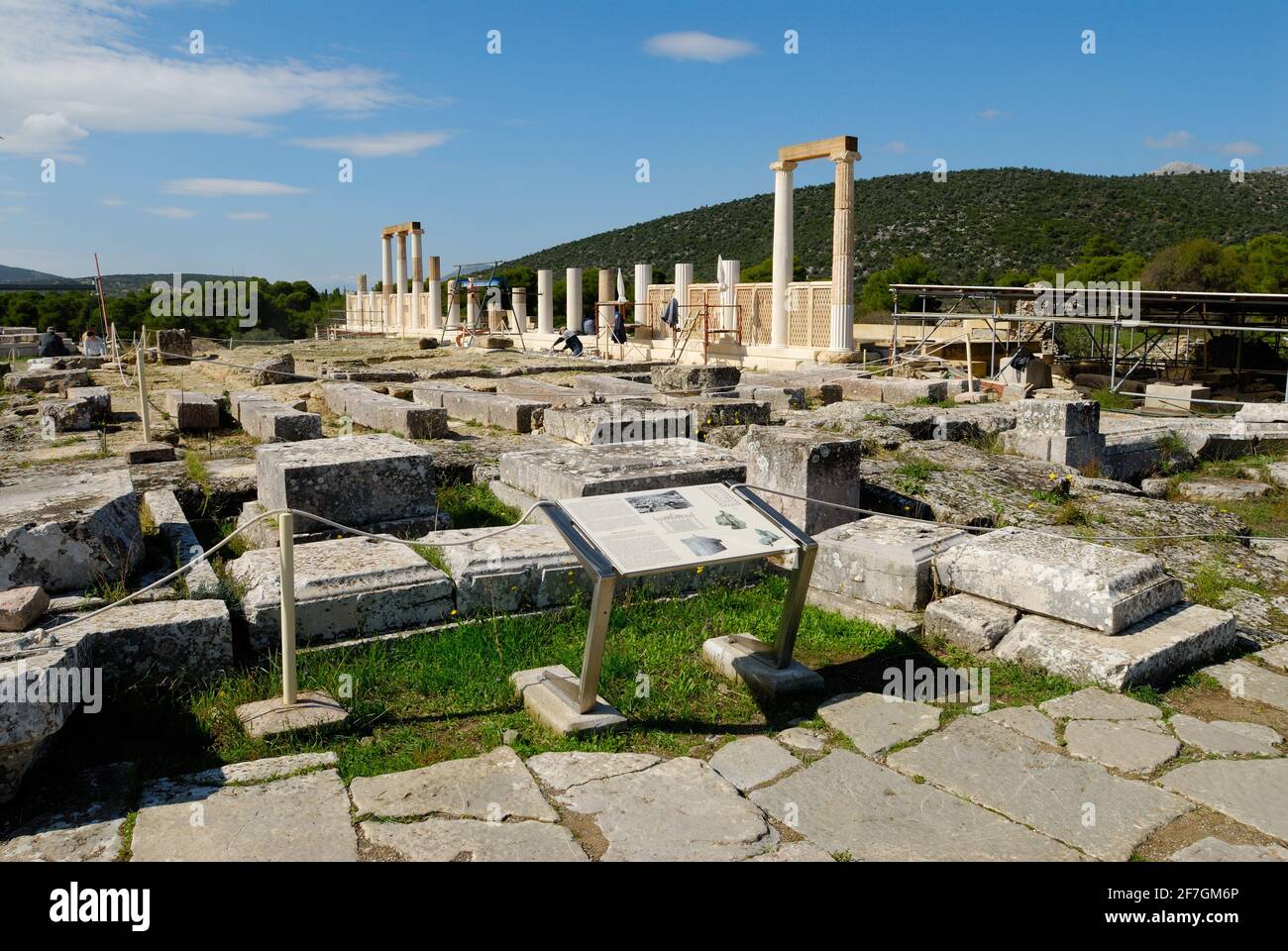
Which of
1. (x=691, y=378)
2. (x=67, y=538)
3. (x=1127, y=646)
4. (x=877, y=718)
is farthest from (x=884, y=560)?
(x=691, y=378)

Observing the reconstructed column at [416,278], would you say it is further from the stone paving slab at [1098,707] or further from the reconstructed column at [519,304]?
the stone paving slab at [1098,707]

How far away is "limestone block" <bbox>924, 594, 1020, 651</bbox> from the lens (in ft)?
16.1

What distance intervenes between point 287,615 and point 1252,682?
4.34 meters

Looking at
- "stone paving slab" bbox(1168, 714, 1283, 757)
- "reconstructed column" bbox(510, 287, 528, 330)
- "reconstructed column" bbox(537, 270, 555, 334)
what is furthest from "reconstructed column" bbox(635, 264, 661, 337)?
"stone paving slab" bbox(1168, 714, 1283, 757)

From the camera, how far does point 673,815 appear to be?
11.0 feet

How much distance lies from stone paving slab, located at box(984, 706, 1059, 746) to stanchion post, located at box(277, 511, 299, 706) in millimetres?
2939

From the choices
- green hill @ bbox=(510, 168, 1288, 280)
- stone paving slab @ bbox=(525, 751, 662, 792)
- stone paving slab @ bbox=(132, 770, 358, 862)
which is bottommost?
stone paving slab @ bbox=(525, 751, 662, 792)

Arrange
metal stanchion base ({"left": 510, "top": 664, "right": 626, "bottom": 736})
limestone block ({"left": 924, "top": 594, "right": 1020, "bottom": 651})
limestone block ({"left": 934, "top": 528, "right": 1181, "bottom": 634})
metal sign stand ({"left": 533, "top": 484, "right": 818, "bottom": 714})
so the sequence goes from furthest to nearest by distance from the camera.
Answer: limestone block ({"left": 924, "top": 594, "right": 1020, "bottom": 651}) < limestone block ({"left": 934, "top": 528, "right": 1181, "bottom": 634}) < metal stanchion base ({"left": 510, "top": 664, "right": 626, "bottom": 736}) < metal sign stand ({"left": 533, "top": 484, "right": 818, "bottom": 714})

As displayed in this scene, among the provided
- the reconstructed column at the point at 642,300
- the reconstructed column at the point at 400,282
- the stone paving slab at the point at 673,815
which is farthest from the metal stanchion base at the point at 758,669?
the reconstructed column at the point at 400,282

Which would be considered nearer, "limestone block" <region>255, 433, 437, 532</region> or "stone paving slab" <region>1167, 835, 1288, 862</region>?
"stone paving slab" <region>1167, 835, 1288, 862</region>

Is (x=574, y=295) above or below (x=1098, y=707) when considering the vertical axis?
above

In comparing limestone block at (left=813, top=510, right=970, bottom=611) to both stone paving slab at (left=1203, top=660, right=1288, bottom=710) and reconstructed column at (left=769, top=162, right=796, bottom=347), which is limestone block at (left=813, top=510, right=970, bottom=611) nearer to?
stone paving slab at (left=1203, top=660, right=1288, bottom=710)

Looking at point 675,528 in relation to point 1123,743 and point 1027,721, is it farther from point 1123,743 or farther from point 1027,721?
point 1123,743

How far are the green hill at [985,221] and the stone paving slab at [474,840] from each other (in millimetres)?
46975
